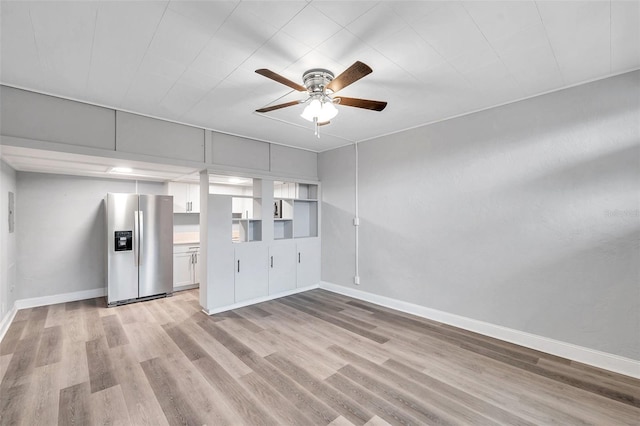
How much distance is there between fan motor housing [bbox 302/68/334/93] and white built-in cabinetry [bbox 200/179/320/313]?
2.35 m

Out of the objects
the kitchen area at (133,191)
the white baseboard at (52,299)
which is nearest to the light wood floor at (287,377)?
the white baseboard at (52,299)

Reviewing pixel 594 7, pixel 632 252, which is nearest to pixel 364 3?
pixel 594 7

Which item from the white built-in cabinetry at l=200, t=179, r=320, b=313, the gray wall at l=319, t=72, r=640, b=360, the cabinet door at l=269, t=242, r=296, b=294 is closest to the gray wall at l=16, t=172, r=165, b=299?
the white built-in cabinetry at l=200, t=179, r=320, b=313

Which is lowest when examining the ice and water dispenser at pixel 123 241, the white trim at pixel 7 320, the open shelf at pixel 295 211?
the white trim at pixel 7 320

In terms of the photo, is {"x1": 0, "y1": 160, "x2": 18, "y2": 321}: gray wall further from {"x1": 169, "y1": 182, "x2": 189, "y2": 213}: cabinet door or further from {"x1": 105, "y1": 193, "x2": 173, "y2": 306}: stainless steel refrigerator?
{"x1": 169, "y1": 182, "x2": 189, "y2": 213}: cabinet door

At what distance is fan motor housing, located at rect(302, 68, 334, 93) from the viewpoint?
2365mm

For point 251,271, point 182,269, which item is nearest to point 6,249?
point 182,269

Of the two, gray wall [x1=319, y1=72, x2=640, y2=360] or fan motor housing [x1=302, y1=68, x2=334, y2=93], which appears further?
gray wall [x1=319, y1=72, x2=640, y2=360]

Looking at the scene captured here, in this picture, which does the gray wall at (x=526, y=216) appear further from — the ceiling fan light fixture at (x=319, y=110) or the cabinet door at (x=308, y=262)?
the ceiling fan light fixture at (x=319, y=110)

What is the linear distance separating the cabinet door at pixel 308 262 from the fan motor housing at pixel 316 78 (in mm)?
3163

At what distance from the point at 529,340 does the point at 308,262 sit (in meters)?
3.43

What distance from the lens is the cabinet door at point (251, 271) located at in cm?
434

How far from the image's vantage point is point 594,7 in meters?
1.73

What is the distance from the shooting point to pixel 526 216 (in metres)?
3.05
